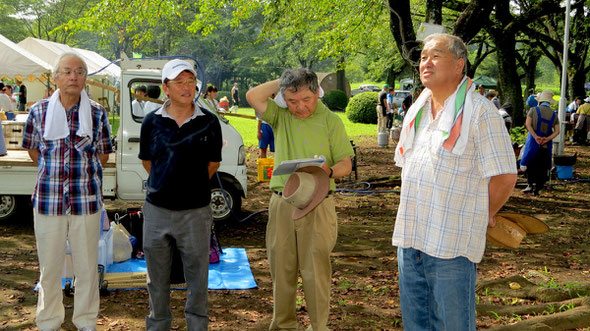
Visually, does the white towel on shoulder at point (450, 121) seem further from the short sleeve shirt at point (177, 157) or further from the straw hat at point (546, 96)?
the straw hat at point (546, 96)

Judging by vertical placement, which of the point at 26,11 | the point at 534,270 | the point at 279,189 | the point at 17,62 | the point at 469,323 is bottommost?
the point at 534,270

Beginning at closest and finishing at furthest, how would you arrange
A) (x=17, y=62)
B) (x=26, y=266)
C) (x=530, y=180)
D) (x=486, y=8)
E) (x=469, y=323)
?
(x=469, y=323) < (x=26, y=266) < (x=486, y=8) < (x=530, y=180) < (x=17, y=62)

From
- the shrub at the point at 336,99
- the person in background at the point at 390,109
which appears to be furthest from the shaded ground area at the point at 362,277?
the shrub at the point at 336,99

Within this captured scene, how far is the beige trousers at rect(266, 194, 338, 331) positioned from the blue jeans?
1208 mm

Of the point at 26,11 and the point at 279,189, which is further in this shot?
the point at 26,11

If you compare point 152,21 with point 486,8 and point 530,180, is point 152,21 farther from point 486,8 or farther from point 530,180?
point 530,180

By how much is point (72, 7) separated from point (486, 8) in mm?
42953

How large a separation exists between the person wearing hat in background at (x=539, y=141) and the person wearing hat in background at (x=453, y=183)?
8.60 meters

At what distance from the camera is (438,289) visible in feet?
9.71

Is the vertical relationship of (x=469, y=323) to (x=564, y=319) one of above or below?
above

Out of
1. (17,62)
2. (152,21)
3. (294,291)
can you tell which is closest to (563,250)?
(294,291)

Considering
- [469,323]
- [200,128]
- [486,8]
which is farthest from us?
[486,8]

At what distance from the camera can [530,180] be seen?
11617mm

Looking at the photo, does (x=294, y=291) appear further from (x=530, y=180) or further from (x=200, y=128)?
(x=530, y=180)
